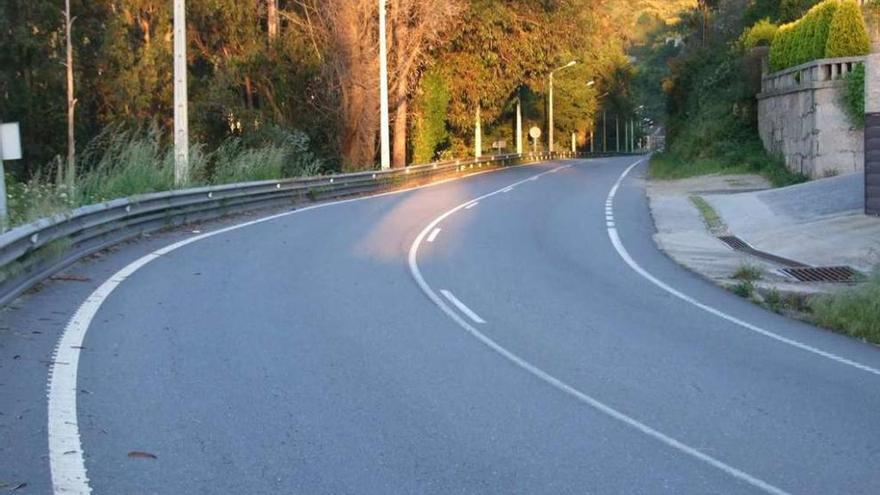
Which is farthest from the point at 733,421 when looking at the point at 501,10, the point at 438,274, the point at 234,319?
the point at 501,10

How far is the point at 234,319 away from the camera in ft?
36.8

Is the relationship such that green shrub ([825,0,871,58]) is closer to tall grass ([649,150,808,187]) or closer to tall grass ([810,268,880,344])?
tall grass ([649,150,808,187])

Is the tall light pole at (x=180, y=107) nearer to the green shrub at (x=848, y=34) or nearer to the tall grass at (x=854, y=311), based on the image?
the tall grass at (x=854, y=311)

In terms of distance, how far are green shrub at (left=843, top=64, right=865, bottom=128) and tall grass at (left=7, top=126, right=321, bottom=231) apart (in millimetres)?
15442

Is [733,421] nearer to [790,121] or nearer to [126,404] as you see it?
[126,404]

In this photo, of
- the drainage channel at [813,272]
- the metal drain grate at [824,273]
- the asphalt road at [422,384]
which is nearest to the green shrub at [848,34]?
the drainage channel at [813,272]

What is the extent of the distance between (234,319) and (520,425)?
463 cm

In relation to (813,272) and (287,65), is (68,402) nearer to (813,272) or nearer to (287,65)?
(813,272)

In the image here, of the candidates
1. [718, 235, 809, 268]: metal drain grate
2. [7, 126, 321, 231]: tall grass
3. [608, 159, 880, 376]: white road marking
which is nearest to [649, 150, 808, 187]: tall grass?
[718, 235, 809, 268]: metal drain grate

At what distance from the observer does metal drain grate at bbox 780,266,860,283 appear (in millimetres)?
15109

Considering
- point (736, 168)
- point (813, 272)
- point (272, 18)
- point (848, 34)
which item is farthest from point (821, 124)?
point (272, 18)

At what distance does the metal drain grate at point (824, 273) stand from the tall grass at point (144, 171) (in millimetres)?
10342

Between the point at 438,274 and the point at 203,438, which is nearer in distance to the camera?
the point at 203,438

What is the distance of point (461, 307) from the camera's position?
12.5 metres
